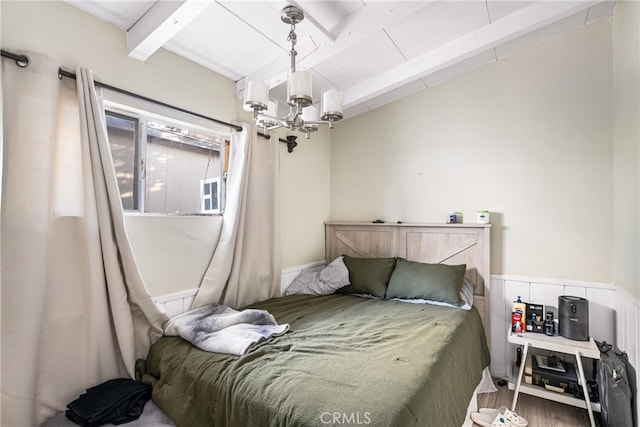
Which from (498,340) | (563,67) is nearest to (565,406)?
(498,340)

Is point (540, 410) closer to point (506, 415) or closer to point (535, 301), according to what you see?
point (506, 415)

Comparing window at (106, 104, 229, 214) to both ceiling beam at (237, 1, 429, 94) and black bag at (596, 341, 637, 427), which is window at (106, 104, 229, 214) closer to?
ceiling beam at (237, 1, 429, 94)

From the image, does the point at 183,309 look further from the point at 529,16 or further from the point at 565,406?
the point at 529,16

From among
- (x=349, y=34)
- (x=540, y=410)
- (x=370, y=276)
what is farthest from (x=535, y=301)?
(x=349, y=34)

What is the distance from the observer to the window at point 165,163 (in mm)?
1943

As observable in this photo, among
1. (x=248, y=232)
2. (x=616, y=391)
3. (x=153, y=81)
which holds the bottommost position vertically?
(x=616, y=391)

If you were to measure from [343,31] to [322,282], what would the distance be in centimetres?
209

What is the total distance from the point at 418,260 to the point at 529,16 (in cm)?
209

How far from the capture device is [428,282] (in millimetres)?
2635

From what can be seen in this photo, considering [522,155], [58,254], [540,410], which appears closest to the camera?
[58,254]

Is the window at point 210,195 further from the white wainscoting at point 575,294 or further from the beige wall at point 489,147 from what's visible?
the white wainscoting at point 575,294

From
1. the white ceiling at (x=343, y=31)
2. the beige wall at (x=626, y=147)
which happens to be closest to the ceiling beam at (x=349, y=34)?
the white ceiling at (x=343, y=31)

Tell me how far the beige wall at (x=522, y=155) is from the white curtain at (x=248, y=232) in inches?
49.3

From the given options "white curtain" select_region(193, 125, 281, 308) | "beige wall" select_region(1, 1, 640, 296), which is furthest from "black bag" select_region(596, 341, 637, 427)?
"white curtain" select_region(193, 125, 281, 308)
